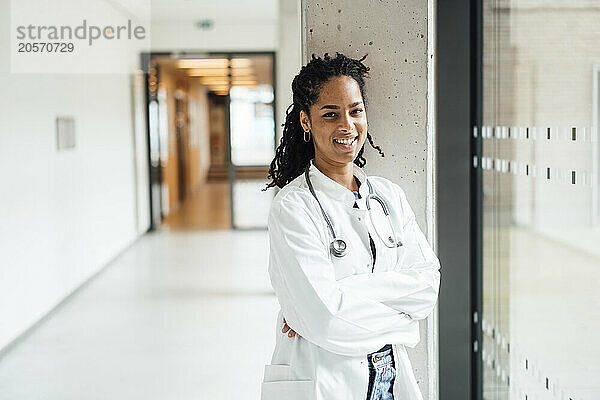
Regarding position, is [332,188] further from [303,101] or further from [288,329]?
[288,329]

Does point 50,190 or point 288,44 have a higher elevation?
point 288,44

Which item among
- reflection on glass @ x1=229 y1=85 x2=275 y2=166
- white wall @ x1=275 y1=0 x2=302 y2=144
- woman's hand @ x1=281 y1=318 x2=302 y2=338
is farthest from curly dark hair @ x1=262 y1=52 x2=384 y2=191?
reflection on glass @ x1=229 y1=85 x2=275 y2=166

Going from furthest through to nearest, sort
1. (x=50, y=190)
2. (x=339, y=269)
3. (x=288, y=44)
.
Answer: (x=288, y=44)
(x=50, y=190)
(x=339, y=269)

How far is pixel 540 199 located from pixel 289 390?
83cm

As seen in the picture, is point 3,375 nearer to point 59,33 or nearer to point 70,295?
point 70,295

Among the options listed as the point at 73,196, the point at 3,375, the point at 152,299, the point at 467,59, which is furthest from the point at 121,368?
the point at 467,59

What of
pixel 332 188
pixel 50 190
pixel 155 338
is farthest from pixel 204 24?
pixel 332 188

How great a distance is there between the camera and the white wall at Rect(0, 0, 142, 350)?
4.18 m

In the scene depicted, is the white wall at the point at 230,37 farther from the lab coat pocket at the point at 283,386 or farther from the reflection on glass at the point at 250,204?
the lab coat pocket at the point at 283,386

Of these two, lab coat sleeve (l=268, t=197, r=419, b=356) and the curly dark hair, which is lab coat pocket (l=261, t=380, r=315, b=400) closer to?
lab coat sleeve (l=268, t=197, r=419, b=356)

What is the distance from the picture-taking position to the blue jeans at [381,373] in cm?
164

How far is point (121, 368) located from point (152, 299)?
1634 millimetres

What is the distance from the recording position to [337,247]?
5.26 feet

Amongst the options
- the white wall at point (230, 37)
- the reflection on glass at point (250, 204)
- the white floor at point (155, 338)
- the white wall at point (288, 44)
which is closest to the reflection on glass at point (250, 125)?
the reflection on glass at point (250, 204)
